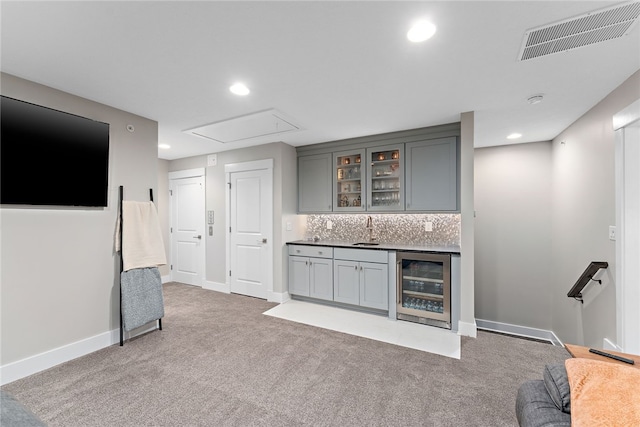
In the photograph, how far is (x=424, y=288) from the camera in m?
3.52

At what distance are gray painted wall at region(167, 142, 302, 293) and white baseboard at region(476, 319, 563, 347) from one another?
345 centimetres

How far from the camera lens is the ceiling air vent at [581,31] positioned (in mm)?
1538

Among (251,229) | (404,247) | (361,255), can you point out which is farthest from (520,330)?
(251,229)

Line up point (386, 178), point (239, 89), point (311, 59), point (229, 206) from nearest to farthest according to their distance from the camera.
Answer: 1. point (311, 59)
2. point (239, 89)
3. point (386, 178)
4. point (229, 206)

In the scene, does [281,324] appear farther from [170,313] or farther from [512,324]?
[512,324]

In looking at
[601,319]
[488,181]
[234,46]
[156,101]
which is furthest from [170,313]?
[488,181]

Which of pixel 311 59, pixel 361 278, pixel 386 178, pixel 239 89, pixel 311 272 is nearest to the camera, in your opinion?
pixel 311 59

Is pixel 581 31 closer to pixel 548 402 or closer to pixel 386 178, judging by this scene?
pixel 548 402

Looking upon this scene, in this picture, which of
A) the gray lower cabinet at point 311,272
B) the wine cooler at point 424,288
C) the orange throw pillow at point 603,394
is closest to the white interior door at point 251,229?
the gray lower cabinet at point 311,272

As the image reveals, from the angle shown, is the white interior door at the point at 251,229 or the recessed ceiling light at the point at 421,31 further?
the white interior door at the point at 251,229

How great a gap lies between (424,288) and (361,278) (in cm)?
82

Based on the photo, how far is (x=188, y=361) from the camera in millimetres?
2531

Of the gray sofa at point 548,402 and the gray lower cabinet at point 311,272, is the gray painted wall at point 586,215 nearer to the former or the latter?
the gray sofa at point 548,402

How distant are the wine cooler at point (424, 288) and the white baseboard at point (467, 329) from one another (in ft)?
0.51
